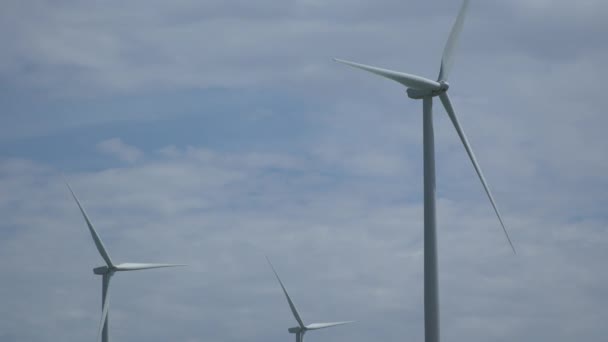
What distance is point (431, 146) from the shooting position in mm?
48531

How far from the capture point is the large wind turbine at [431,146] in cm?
4631

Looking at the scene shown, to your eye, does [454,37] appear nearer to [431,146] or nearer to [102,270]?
[431,146]

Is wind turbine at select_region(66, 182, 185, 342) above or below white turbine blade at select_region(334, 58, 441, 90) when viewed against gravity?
below

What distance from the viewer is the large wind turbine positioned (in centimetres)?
4631

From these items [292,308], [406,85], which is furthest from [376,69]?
[292,308]

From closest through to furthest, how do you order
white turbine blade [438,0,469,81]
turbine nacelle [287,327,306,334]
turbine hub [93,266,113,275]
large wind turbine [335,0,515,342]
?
large wind turbine [335,0,515,342], white turbine blade [438,0,469,81], turbine hub [93,266,113,275], turbine nacelle [287,327,306,334]

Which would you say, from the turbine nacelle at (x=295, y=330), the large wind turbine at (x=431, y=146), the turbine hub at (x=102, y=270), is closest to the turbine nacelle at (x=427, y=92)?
the large wind turbine at (x=431, y=146)

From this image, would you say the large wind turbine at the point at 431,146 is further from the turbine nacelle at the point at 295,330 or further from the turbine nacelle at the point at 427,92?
the turbine nacelle at the point at 295,330

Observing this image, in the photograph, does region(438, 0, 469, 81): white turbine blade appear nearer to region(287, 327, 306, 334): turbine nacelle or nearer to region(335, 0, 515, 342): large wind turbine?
region(335, 0, 515, 342): large wind turbine

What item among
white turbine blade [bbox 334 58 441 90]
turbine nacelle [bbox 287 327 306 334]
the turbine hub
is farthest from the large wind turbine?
turbine nacelle [bbox 287 327 306 334]

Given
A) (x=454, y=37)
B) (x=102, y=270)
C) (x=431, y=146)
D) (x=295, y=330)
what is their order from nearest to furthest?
(x=431, y=146), (x=454, y=37), (x=102, y=270), (x=295, y=330)

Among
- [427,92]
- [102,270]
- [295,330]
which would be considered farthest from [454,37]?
[295,330]

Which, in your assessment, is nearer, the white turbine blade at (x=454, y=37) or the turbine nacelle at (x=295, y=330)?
the white turbine blade at (x=454, y=37)

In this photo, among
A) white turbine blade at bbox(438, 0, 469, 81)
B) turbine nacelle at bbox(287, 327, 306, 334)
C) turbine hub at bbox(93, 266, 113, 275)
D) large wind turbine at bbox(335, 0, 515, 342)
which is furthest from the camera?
turbine nacelle at bbox(287, 327, 306, 334)
